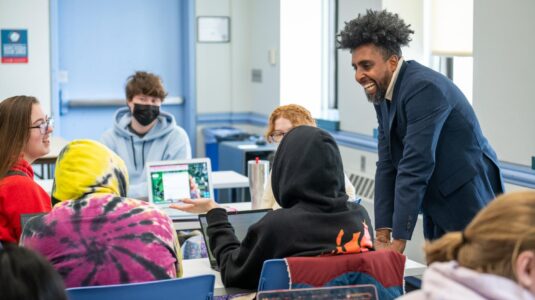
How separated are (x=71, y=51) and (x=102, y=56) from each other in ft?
0.99

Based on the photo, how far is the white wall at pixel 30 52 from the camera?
24.3 ft

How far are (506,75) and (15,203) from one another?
2761 millimetres

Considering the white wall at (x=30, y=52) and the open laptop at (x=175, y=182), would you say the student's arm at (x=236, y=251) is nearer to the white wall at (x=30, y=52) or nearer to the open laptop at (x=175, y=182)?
the open laptop at (x=175, y=182)

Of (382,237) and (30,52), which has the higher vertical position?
(30,52)

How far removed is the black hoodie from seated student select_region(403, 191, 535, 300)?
1.13 metres

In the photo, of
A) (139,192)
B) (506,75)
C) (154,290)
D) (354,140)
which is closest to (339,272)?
(154,290)

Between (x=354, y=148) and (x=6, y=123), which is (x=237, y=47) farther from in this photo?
(x=6, y=123)

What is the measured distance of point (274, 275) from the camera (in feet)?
8.42

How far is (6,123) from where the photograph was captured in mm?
3201

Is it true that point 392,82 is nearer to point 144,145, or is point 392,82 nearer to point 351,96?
point 144,145

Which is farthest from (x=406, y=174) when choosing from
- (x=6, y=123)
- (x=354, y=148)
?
(x=354, y=148)

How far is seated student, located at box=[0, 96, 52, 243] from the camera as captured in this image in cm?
304

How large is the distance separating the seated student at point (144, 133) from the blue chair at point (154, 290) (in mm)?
2455

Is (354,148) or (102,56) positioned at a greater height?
(102,56)
